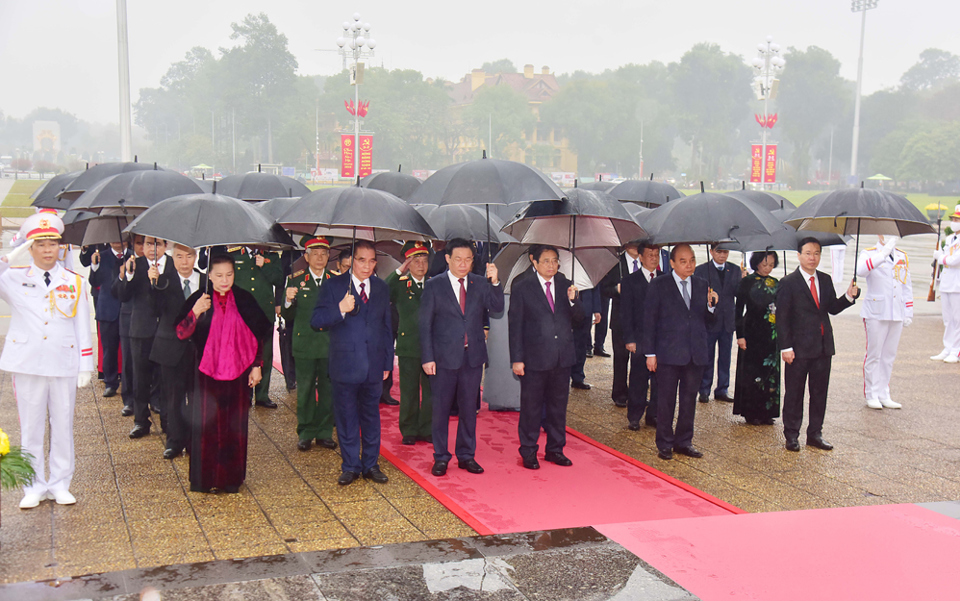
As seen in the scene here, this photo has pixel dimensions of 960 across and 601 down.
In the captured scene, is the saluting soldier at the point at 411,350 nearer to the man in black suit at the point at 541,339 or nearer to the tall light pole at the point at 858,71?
the man in black suit at the point at 541,339


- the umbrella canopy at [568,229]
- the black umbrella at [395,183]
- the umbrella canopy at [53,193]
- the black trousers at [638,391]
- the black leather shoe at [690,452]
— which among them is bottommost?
the black leather shoe at [690,452]

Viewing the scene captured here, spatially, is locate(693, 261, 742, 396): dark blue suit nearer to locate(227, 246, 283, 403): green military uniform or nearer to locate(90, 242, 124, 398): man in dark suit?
locate(227, 246, 283, 403): green military uniform

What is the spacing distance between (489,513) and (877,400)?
17.6 feet

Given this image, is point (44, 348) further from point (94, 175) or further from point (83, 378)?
point (94, 175)

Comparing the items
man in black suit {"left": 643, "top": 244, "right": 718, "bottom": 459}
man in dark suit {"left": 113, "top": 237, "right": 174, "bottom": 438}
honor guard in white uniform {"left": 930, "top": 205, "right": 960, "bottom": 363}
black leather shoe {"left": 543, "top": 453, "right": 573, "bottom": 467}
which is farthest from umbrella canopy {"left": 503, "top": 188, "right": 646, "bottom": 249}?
honor guard in white uniform {"left": 930, "top": 205, "right": 960, "bottom": 363}

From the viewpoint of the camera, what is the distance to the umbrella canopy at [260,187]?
35.6 ft

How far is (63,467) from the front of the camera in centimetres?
546

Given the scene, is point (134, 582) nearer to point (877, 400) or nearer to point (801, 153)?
point (877, 400)

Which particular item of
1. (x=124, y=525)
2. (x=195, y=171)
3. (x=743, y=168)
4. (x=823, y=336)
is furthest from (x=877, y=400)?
(x=743, y=168)

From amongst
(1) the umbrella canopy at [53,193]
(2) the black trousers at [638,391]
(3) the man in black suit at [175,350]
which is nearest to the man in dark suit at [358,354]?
(3) the man in black suit at [175,350]

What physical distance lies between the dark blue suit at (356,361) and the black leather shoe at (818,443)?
12.5 ft

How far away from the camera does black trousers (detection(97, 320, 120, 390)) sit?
8.45m

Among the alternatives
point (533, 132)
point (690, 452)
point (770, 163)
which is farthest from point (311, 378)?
point (533, 132)

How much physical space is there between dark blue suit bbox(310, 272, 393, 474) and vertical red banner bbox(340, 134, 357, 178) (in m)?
33.4
